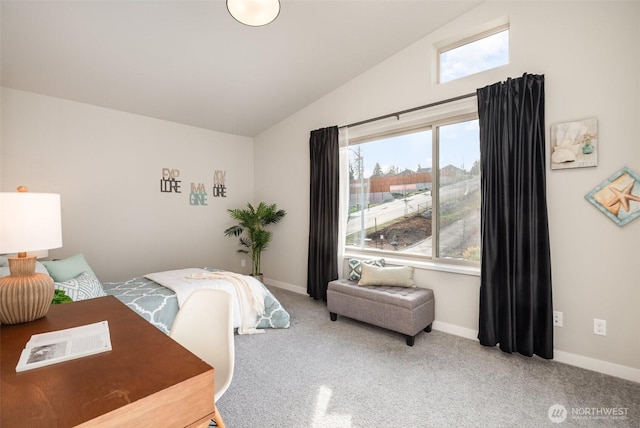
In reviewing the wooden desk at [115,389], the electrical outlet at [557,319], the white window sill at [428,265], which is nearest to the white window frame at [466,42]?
the white window sill at [428,265]

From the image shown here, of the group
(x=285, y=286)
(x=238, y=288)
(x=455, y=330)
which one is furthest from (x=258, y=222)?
(x=455, y=330)

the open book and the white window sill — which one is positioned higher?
the open book

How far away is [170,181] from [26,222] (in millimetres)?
3507

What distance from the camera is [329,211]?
4.09 metres

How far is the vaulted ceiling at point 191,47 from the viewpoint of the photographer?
2568 millimetres

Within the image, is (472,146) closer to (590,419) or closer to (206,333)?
(590,419)

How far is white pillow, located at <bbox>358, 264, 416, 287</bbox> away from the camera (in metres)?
3.18

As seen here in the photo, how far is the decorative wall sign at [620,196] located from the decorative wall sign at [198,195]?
479 centimetres

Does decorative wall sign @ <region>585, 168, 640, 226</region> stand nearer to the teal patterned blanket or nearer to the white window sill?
the white window sill

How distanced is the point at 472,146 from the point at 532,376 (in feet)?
6.83

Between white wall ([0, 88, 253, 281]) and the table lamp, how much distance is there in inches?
117

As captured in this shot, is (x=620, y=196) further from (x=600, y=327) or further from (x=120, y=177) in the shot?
(x=120, y=177)

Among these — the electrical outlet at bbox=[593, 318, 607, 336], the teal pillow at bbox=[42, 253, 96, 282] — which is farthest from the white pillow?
the teal pillow at bbox=[42, 253, 96, 282]

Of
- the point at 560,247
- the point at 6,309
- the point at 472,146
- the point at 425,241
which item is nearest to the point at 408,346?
the point at 425,241
